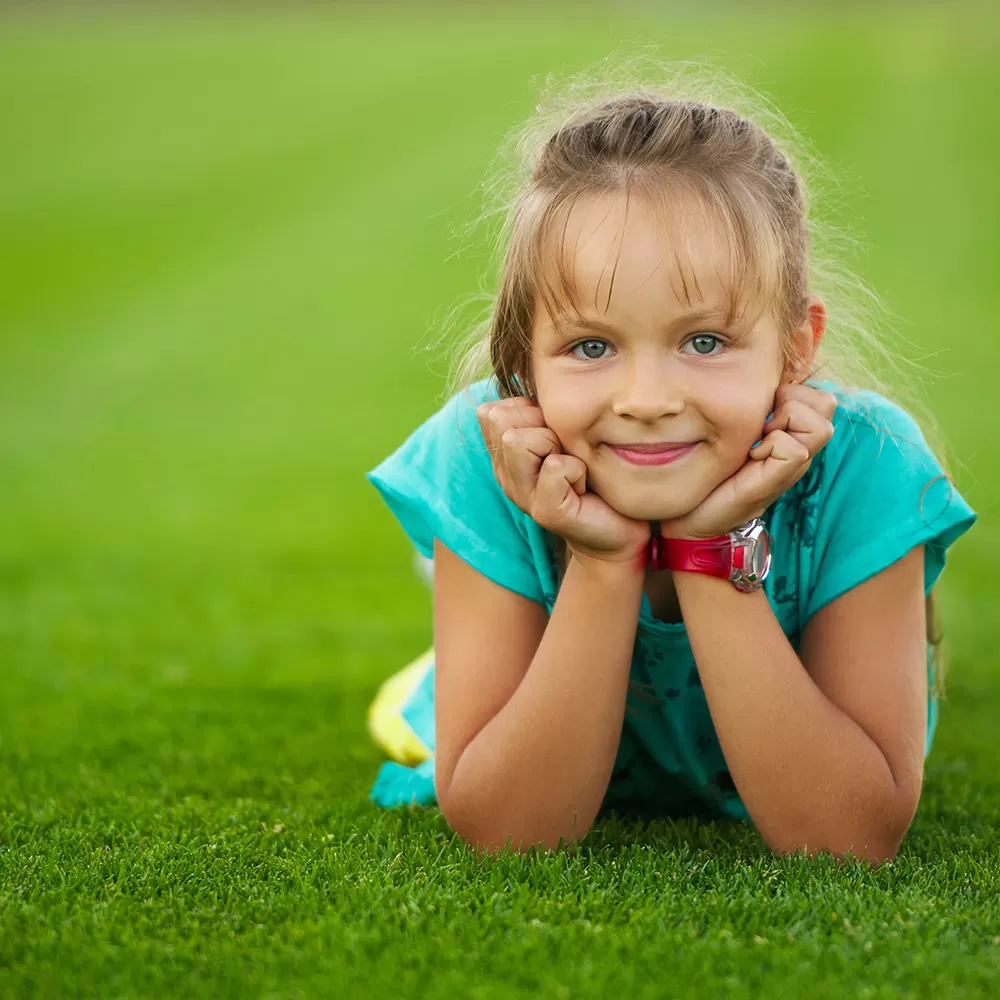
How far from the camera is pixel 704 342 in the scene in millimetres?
2508

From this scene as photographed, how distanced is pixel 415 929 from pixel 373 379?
34.8 feet

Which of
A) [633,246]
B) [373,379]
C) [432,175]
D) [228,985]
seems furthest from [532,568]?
[432,175]

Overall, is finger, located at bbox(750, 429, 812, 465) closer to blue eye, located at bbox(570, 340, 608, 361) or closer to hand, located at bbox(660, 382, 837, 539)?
hand, located at bbox(660, 382, 837, 539)

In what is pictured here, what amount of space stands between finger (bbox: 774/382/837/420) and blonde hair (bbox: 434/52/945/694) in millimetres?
131

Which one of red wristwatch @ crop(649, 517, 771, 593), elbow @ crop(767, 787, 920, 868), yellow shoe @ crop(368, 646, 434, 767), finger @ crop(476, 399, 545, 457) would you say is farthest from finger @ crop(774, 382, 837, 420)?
yellow shoe @ crop(368, 646, 434, 767)

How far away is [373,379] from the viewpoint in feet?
41.7

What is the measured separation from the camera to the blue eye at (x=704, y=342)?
2502 mm

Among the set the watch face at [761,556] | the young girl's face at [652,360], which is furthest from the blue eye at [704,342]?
the watch face at [761,556]

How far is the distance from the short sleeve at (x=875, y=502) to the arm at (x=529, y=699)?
17.4 inches

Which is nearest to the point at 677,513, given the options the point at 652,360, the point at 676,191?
the point at 652,360

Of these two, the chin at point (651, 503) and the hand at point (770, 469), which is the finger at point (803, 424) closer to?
the hand at point (770, 469)

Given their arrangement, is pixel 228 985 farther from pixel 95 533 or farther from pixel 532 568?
pixel 95 533

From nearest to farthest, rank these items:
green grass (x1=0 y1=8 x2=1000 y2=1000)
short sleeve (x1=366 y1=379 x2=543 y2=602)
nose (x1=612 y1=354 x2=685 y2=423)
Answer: green grass (x1=0 y1=8 x2=1000 y2=1000) < nose (x1=612 y1=354 x2=685 y2=423) < short sleeve (x1=366 y1=379 x2=543 y2=602)

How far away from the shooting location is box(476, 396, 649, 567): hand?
2.51 m
